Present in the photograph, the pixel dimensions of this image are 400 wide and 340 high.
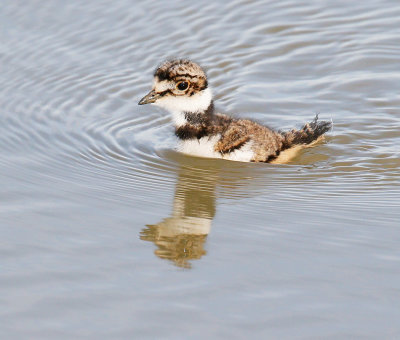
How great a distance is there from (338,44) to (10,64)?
4096mm

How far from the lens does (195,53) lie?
36.1ft

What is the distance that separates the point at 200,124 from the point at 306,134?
1.14 meters

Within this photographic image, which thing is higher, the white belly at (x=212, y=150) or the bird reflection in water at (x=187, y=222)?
the white belly at (x=212, y=150)

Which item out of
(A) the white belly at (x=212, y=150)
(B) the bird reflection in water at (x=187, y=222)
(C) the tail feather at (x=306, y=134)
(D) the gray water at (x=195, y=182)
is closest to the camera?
(D) the gray water at (x=195, y=182)

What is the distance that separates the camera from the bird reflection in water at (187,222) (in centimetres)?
604

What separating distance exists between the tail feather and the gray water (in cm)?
16

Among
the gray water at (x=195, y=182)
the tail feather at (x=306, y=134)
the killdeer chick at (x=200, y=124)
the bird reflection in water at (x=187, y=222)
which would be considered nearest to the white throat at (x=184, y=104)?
the killdeer chick at (x=200, y=124)

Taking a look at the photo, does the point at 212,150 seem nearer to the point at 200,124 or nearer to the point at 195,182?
the point at 200,124

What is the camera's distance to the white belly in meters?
8.13

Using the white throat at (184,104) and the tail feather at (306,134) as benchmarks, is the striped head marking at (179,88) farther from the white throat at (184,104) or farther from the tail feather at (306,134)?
the tail feather at (306,134)

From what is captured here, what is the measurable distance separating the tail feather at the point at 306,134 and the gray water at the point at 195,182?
0.52ft

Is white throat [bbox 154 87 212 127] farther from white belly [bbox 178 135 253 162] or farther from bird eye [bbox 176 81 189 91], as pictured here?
white belly [bbox 178 135 253 162]

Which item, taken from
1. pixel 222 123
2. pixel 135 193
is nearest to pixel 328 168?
pixel 222 123

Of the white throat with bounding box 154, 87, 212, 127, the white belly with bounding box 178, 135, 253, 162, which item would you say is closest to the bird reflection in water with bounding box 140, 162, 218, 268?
the white belly with bounding box 178, 135, 253, 162
